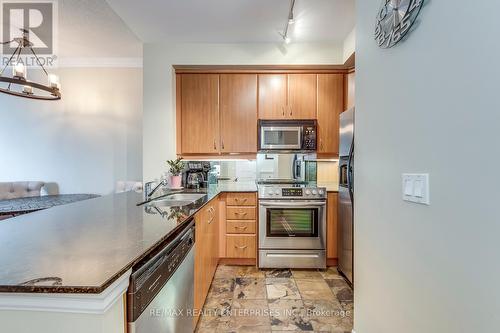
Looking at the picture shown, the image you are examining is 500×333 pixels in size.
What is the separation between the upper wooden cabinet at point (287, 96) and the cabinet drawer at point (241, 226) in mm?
1374

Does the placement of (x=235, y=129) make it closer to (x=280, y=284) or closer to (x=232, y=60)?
(x=232, y=60)

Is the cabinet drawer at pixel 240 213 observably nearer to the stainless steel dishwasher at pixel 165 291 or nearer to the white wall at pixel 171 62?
the white wall at pixel 171 62

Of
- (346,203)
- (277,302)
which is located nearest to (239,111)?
(346,203)

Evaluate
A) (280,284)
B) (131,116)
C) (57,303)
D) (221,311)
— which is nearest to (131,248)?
(57,303)

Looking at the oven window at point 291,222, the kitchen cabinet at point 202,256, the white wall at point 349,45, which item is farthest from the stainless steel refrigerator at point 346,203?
the kitchen cabinet at point 202,256

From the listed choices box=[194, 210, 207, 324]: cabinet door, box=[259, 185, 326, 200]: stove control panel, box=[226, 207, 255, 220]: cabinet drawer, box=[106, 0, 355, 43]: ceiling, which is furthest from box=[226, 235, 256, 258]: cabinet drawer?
box=[106, 0, 355, 43]: ceiling

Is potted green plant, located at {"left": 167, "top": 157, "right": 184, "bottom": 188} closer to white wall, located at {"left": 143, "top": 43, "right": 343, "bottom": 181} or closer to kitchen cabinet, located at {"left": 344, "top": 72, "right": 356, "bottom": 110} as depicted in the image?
white wall, located at {"left": 143, "top": 43, "right": 343, "bottom": 181}

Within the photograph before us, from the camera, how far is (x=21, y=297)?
68 cm

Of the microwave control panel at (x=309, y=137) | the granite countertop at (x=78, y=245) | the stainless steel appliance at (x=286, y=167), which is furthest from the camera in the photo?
the stainless steel appliance at (x=286, y=167)

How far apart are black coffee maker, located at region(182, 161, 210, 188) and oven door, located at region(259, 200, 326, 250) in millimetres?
901

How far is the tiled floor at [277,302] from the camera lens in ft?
6.08

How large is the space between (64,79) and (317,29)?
421cm

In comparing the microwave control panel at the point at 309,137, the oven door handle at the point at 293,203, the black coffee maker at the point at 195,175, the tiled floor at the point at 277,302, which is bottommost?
the tiled floor at the point at 277,302

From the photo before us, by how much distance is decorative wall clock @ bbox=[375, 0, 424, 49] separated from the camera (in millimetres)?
963
